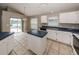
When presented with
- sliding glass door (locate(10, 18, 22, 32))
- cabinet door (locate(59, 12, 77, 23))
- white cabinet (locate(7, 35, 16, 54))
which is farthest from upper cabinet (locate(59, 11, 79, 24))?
white cabinet (locate(7, 35, 16, 54))

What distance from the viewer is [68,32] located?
5.42 ft

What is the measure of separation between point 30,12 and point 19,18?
20 centimetres

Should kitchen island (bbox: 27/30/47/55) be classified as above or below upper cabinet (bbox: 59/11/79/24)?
below

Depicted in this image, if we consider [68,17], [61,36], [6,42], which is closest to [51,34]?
[61,36]

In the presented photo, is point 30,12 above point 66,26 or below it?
above

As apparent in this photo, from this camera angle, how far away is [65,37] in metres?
1.66

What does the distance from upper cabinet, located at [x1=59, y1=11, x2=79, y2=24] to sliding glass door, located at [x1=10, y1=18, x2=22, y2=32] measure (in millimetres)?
659

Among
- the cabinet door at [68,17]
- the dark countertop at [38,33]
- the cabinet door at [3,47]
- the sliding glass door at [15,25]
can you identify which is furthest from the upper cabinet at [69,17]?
the cabinet door at [3,47]

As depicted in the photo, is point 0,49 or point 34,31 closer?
point 0,49

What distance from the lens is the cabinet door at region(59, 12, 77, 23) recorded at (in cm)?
160

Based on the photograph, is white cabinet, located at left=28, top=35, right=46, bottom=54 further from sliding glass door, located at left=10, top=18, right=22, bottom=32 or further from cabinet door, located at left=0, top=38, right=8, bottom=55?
cabinet door, located at left=0, top=38, right=8, bottom=55

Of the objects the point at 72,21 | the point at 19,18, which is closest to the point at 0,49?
the point at 19,18

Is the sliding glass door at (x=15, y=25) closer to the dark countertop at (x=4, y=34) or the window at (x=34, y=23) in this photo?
the dark countertop at (x=4, y=34)
